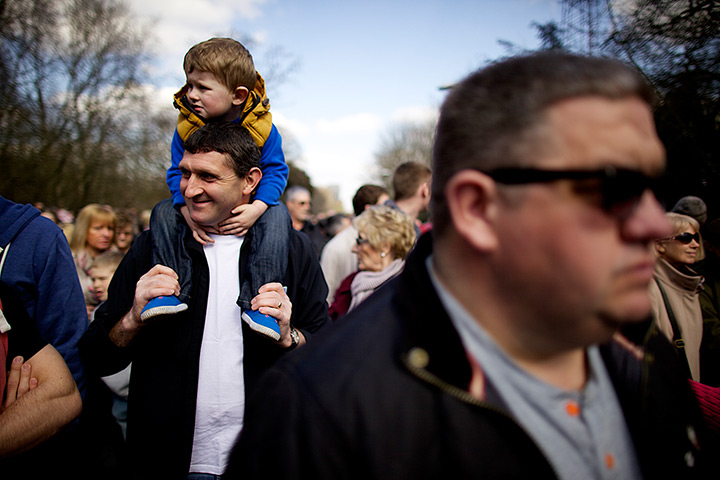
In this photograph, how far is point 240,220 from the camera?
2.13 meters

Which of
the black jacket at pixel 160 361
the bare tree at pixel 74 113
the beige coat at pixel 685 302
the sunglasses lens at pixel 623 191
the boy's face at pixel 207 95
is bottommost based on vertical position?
the beige coat at pixel 685 302

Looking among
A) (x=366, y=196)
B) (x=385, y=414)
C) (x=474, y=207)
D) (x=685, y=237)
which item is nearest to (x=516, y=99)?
(x=474, y=207)

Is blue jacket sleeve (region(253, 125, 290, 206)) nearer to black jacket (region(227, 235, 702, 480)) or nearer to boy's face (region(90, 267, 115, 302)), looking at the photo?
black jacket (region(227, 235, 702, 480))

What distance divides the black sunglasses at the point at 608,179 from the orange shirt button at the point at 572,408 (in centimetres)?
48

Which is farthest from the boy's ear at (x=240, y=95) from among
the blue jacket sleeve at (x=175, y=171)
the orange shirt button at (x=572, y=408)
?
the orange shirt button at (x=572, y=408)

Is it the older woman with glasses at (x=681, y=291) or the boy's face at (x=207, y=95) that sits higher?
the boy's face at (x=207, y=95)

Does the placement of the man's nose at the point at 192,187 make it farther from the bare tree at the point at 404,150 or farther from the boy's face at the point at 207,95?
the bare tree at the point at 404,150

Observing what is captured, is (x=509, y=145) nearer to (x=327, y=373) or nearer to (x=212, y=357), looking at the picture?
(x=327, y=373)

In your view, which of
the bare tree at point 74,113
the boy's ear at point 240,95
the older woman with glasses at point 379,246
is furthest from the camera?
the bare tree at point 74,113

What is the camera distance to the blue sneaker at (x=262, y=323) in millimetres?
1819

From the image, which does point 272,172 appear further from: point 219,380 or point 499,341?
point 499,341

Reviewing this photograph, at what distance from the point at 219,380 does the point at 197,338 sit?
211 mm

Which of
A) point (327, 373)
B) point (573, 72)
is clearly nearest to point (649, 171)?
point (573, 72)

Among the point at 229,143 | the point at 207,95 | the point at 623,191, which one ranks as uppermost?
the point at 207,95
